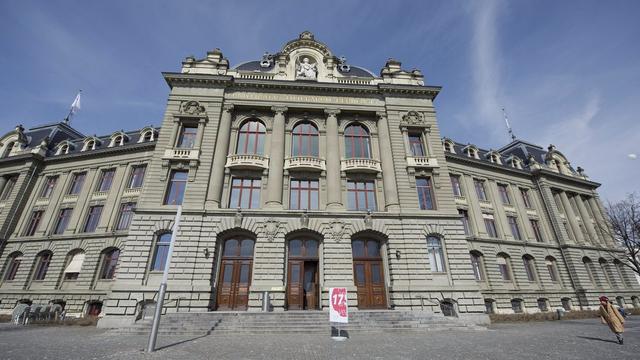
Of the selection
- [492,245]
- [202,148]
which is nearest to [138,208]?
[202,148]

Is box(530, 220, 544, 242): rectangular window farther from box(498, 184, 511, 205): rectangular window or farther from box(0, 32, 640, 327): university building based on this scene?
box(498, 184, 511, 205): rectangular window

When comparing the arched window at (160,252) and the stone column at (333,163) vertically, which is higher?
the stone column at (333,163)

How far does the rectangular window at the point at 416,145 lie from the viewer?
24377 mm

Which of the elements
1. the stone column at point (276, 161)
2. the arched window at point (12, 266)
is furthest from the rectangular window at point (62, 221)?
the stone column at point (276, 161)

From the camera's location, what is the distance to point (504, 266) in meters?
30.5

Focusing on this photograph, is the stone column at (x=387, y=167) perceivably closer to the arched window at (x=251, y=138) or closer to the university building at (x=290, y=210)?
the university building at (x=290, y=210)

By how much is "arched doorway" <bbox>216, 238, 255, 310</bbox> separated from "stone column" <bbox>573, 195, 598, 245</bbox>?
43.6 m

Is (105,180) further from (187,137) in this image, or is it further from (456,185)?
(456,185)

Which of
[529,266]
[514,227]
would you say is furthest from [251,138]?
[529,266]

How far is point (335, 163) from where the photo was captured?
74.1 ft

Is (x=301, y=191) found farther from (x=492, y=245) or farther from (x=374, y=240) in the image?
(x=492, y=245)

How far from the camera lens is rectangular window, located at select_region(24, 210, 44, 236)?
30.2 metres

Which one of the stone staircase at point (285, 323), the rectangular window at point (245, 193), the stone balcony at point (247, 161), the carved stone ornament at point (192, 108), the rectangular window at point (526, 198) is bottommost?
the stone staircase at point (285, 323)

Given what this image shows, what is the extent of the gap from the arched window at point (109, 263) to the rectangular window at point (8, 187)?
15832mm
